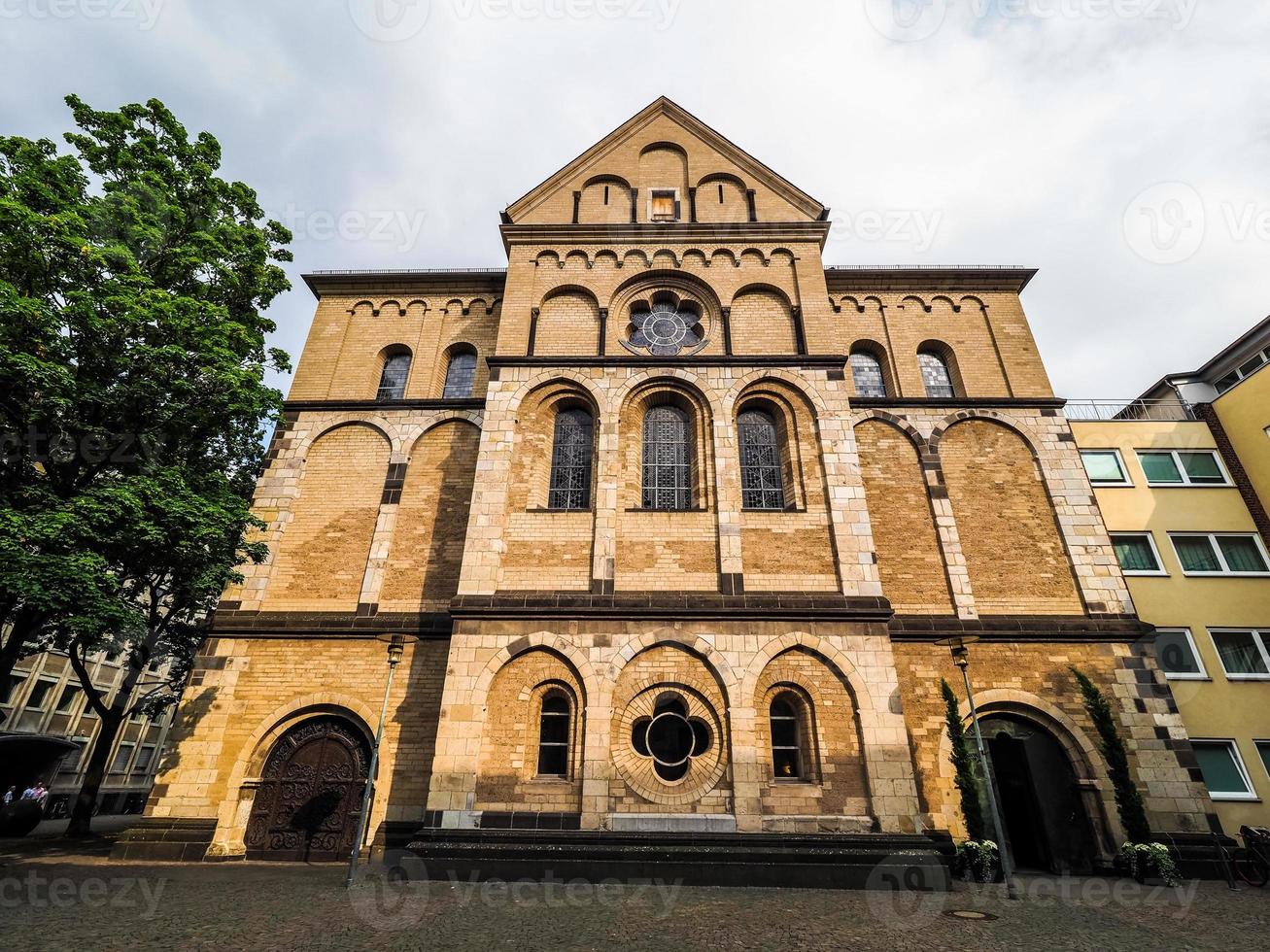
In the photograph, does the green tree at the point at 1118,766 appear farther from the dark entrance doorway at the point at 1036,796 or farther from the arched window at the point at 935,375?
the arched window at the point at 935,375

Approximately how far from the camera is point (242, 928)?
7.50m

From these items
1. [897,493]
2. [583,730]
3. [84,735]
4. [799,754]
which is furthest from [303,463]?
[84,735]

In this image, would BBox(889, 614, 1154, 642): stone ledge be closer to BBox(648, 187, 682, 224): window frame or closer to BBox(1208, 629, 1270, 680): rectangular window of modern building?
BBox(1208, 629, 1270, 680): rectangular window of modern building

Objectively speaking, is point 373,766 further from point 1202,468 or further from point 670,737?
point 1202,468

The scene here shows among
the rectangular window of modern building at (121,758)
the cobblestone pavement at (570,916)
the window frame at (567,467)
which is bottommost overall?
the cobblestone pavement at (570,916)

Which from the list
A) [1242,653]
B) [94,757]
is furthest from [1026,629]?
[94,757]

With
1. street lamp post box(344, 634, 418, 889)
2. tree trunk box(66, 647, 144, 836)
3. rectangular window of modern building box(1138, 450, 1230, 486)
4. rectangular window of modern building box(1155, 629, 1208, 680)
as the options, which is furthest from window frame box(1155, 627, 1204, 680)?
tree trunk box(66, 647, 144, 836)

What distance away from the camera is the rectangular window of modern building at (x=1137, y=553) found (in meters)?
17.2

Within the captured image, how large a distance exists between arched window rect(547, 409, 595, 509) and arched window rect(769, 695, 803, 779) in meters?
5.89

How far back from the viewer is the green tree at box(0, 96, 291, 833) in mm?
10828

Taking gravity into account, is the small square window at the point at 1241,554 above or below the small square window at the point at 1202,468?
below

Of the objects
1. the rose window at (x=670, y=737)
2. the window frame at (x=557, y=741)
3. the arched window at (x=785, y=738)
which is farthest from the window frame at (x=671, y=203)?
the arched window at (x=785, y=738)

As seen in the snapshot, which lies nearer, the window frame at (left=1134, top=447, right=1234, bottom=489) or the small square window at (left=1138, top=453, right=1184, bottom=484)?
the window frame at (left=1134, top=447, right=1234, bottom=489)

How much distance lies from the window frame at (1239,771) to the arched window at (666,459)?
1383 cm
